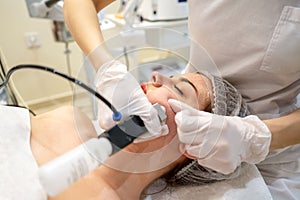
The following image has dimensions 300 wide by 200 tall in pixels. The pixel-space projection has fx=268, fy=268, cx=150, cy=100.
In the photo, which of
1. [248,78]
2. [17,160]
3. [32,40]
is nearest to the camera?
Answer: [17,160]

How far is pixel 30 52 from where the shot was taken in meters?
2.55

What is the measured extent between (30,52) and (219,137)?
7.66 feet

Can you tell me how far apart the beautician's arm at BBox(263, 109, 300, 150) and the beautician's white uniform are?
0.38 ft

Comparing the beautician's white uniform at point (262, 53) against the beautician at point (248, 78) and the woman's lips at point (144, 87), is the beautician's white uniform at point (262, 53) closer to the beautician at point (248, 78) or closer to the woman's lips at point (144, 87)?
the beautician at point (248, 78)

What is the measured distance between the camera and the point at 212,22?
0.90 meters

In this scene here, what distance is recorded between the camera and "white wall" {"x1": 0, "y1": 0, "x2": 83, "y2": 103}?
235 cm

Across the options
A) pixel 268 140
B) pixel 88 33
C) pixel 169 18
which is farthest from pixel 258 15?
pixel 169 18

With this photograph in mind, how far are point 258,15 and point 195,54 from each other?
0.22 meters

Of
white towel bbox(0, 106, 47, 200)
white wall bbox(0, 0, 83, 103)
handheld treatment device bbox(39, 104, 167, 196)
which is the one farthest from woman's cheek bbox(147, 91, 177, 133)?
white wall bbox(0, 0, 83, 103)

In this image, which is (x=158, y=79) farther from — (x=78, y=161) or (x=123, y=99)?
(x=78, y=161)

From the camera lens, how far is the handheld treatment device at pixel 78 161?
41 cm

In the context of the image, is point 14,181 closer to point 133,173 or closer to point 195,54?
point 133,173

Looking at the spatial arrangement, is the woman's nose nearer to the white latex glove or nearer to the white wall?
the white latex glove

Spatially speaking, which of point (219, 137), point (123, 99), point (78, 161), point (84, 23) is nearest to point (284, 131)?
point (219, 137)
